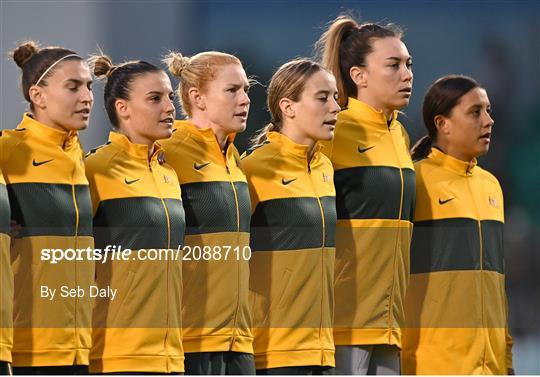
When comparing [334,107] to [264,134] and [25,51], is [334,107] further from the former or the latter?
[25,51]

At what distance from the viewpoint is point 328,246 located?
7969mm

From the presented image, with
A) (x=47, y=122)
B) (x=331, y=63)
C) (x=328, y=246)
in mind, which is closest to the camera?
(x=47, y=122)

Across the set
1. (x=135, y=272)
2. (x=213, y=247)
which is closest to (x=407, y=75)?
(x=213, y=247)

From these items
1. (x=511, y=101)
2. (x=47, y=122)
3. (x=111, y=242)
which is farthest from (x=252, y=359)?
(x=511, y=101)

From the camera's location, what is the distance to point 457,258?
8.53 metres

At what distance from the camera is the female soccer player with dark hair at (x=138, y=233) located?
7.44 m

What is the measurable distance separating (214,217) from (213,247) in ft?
0.49

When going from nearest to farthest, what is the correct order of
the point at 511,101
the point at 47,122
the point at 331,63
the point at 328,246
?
the point at 47,122
the point at 328,246
the point at 331,63
the point at 511,101

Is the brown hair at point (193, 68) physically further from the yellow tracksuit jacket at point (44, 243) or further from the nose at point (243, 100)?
the yellow tracksuit jacket at point (44, 243)

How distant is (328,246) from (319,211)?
7.1 inches

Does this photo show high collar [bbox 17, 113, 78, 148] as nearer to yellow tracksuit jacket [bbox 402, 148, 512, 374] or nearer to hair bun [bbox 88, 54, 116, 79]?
hair bun [bbox 88, 54, 116, 79]

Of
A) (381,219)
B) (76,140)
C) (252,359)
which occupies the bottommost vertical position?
(252,359)

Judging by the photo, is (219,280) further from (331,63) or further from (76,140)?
(331,63)

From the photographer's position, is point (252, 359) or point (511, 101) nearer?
point (252, 359)
